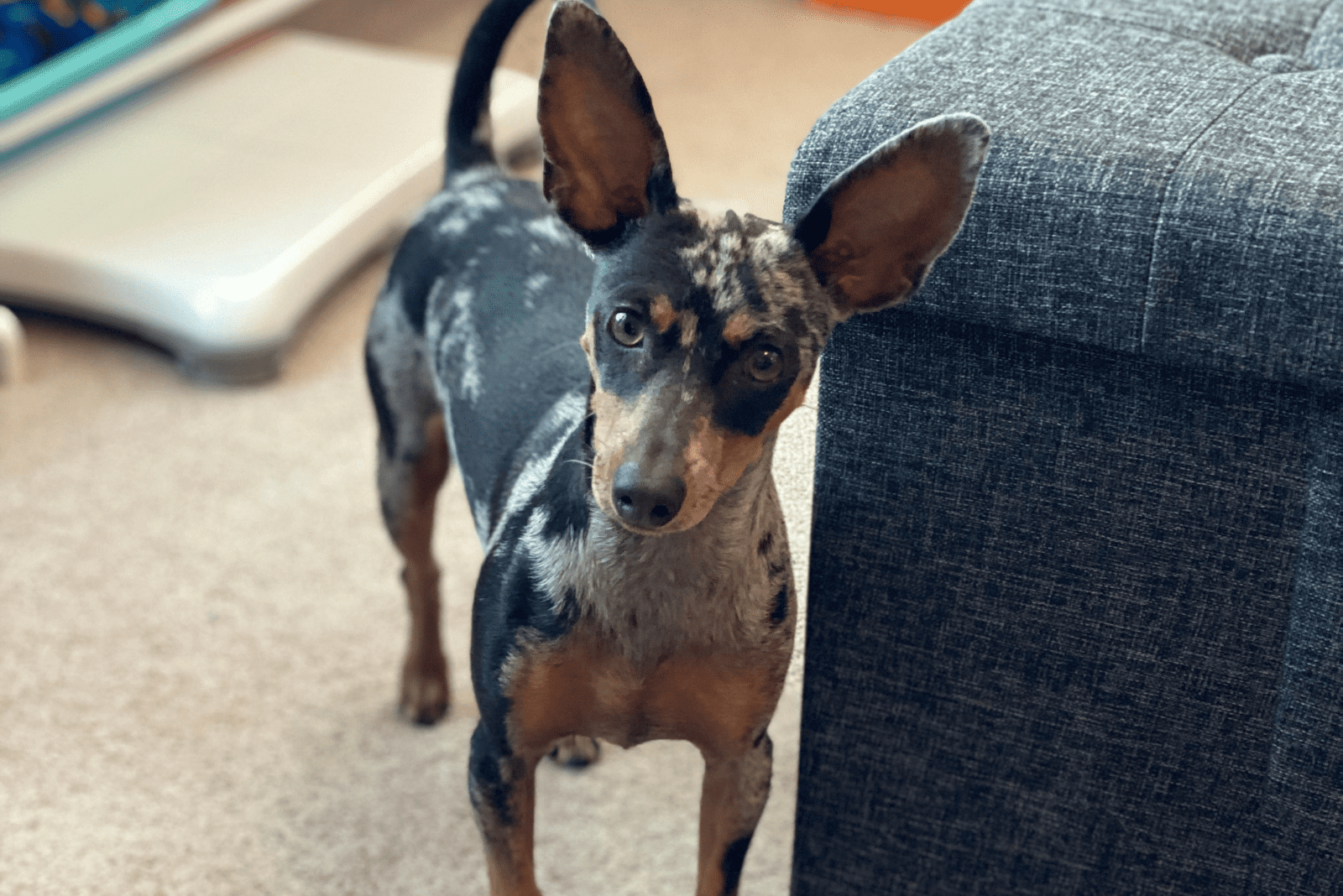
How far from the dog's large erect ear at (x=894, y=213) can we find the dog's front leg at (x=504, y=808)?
19.8 inches

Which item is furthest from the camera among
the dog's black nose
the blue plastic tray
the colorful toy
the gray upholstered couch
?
the colorful toy

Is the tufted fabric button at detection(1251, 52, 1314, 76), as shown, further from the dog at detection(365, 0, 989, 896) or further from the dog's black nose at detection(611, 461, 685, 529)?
the dog's black nose at detection(611, 461, 685, 529)

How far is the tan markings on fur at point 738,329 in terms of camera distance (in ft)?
3.28

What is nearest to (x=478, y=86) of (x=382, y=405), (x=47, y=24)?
(x=382, y=405)

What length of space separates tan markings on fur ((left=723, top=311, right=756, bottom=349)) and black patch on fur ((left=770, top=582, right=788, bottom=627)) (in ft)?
0.87

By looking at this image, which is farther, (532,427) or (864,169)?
(532,427)

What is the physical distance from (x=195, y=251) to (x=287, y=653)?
983 millimetres

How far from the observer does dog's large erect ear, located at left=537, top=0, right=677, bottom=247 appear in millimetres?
1013

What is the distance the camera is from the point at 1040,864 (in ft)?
4.50

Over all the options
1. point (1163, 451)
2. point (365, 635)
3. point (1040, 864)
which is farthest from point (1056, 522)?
point (365, 635)

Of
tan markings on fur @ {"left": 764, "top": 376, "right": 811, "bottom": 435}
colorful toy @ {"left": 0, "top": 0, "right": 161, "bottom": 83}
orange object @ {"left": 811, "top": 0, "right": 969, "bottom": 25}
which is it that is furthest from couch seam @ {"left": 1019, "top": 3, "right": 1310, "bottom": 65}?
orange object @ {"left": 811, "top": 0, "right": 969, "bottom": 25}

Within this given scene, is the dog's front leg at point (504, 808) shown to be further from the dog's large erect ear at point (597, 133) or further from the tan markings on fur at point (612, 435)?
the dog's large erect ear at point (597, 133)

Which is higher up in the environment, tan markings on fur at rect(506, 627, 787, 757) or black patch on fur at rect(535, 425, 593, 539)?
black patch on fur at rect(535, 425, 593, 539)

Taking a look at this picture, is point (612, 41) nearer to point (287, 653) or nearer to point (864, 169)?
point (864, 169)
